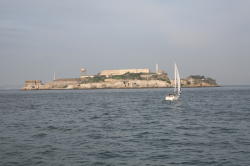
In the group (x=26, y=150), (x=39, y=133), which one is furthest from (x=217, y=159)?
(x=39, y=133)

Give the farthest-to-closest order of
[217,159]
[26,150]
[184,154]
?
[26,150] < [184,154] < [217,159]

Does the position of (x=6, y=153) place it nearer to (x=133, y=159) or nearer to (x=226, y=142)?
(x=133, y=159)

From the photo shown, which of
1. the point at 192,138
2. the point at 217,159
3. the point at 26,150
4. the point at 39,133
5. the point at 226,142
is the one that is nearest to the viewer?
the point at 217,159

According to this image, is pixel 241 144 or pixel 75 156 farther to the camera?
pixel 241 144

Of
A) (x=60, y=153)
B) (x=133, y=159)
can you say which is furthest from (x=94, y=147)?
(x=133, y=159)

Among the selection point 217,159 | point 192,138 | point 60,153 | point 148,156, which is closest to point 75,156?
point 60,153

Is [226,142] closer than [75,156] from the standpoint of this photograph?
No

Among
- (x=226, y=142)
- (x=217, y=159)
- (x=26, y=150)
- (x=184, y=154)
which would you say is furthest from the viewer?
(x=226, y=142)

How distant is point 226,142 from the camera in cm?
2075

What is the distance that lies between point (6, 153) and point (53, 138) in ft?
17.9

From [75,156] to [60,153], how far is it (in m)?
1.28

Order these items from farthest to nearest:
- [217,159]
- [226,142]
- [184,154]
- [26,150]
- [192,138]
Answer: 1. [192,138]
2. [226,142]
3. [26,150]
4. [184,154]
5. [217,159]

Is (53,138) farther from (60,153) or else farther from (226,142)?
(226,142)

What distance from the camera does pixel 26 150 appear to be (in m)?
18.9
